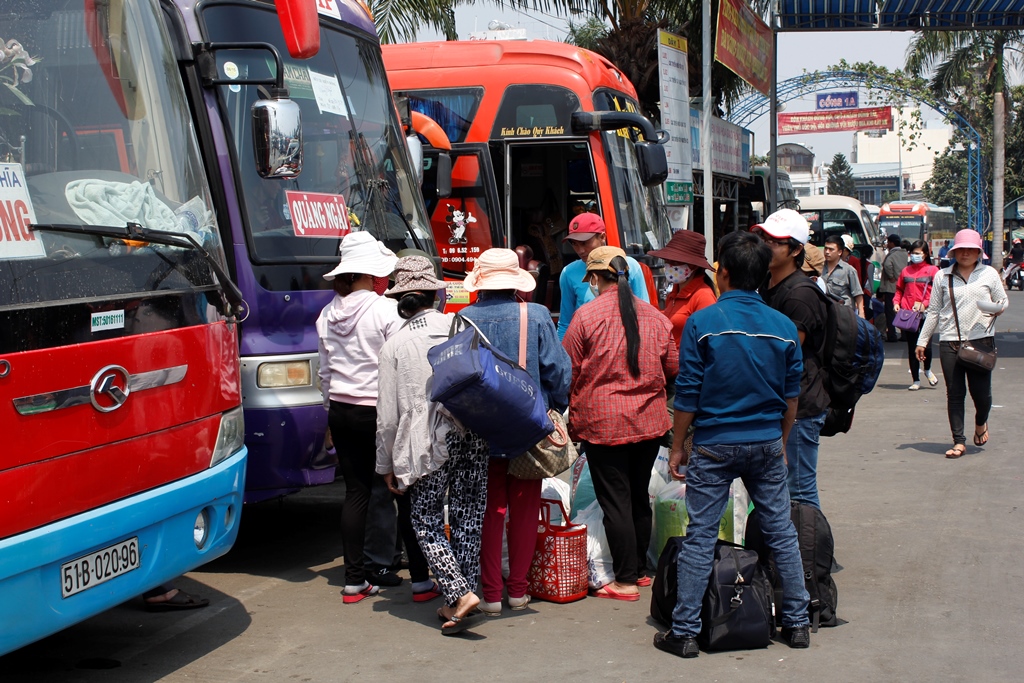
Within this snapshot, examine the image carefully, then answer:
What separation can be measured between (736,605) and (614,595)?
103 centimetres

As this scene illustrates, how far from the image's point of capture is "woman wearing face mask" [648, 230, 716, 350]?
645 cm

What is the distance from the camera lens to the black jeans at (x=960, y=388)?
9.20m

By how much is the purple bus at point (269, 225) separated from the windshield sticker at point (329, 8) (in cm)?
53

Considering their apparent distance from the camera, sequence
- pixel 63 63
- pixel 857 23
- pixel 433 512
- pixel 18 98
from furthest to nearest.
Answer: pixel 857 23 → pixel 433 512 → pixel 63 63 → pixel 18 98

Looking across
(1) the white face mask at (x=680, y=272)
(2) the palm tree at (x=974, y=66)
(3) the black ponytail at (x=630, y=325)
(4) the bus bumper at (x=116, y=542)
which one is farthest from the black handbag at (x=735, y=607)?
(2) the palm tree at (x=974, y=66)

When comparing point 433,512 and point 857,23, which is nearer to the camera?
point 433,512

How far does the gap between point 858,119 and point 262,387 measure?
88.2 meters

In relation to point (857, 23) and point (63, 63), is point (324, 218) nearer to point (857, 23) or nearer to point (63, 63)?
point (63, 63)

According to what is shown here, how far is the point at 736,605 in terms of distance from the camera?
4.96 metres

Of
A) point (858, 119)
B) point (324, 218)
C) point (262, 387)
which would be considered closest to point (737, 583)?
point (262, 387)

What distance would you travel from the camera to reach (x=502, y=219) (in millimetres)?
10625

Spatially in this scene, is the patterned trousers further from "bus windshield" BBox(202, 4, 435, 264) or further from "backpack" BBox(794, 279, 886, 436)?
"backpack" BBox(794, 279, 886, 436)

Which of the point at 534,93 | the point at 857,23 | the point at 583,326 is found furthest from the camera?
the point at 857,23

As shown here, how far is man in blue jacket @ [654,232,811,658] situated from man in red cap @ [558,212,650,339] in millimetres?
2235
